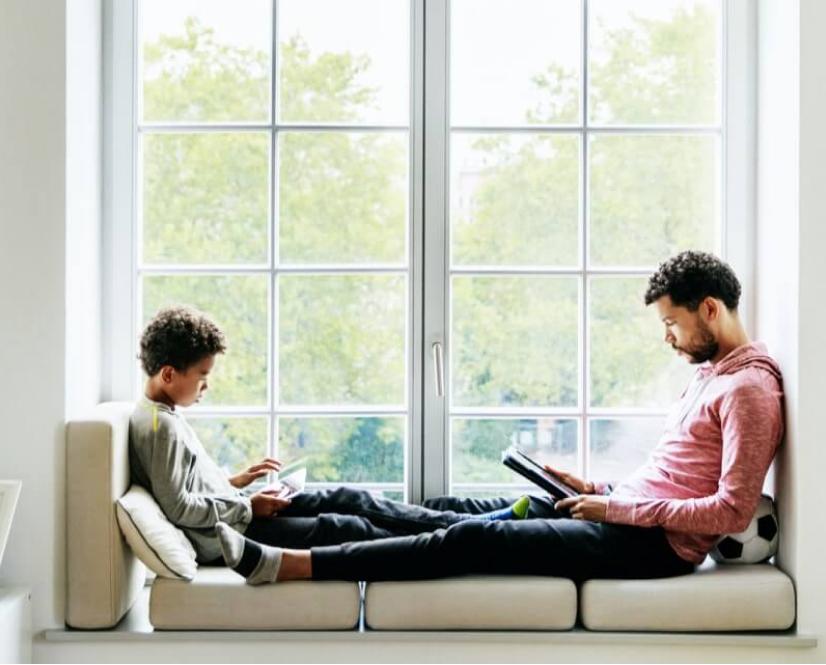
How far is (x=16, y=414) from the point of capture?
8.54ft

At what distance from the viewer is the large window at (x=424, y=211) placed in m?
3.05

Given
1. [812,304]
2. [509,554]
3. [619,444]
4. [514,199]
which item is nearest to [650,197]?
[514,199]

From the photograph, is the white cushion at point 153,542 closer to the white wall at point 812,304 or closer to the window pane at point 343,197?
the window pane at point 343,197

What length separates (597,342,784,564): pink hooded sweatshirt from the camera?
2520 millimetres

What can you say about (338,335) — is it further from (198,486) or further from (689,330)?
(689,330)

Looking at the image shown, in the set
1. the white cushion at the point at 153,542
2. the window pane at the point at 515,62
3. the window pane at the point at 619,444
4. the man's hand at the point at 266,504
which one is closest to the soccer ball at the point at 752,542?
the window pane at the point at 619,444

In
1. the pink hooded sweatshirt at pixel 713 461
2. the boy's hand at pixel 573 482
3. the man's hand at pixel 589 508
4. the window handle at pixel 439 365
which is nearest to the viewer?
the pink hooded sweatshirt at pixel 713 461

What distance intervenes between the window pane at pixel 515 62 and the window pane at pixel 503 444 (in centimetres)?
93

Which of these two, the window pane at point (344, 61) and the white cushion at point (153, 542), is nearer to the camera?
the white cushion at point (153, 542)

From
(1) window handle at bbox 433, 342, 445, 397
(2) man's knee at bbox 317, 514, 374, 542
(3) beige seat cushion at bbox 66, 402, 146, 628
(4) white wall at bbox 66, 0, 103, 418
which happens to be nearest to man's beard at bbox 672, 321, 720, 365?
(1) window handle at bbox 433, 342, 445, 397

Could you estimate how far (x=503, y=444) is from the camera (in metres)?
3.09

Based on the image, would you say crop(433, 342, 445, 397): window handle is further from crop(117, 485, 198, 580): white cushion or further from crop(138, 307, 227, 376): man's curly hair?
crop(117, 485, 198, 580): white cushion

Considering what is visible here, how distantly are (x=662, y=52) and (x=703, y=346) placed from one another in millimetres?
963

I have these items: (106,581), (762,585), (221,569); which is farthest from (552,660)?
(106,581)
